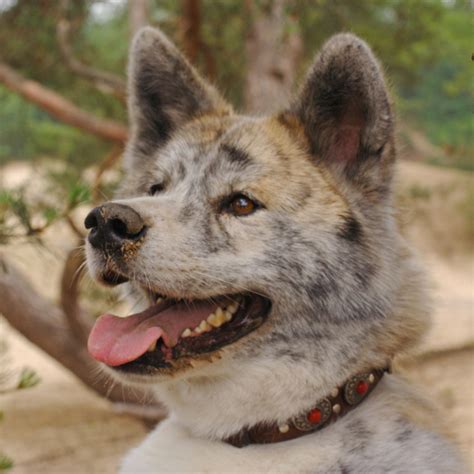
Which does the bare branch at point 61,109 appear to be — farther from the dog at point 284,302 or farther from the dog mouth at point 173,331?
the dog mouth at point 173,331

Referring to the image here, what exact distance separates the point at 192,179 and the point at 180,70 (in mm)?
664

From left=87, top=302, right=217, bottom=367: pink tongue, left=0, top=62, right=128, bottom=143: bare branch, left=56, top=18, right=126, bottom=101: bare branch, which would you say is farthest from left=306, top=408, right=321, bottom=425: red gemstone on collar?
left=56, top=18, right=126, bottom=101: bare branch

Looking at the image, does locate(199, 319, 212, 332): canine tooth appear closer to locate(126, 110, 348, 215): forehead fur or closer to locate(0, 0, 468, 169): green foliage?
locate(126, 110, 348, 215): forehead fur

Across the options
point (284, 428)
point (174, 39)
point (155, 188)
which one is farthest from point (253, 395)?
point (174, 39)

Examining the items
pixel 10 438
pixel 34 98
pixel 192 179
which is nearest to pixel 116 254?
pixel 192 179

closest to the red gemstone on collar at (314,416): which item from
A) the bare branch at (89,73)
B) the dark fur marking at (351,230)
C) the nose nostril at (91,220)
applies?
the dark fur marking at (351,230)

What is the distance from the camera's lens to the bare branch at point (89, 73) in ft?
18.2

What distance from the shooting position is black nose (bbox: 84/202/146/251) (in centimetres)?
205

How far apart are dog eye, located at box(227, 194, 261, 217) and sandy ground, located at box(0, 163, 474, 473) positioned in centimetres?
77

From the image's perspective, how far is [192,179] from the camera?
2.47m

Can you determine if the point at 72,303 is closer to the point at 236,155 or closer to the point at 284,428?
the point at 236,155

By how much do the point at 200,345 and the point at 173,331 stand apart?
3.9 inches

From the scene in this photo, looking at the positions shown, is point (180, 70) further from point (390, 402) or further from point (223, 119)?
point (390, 402)

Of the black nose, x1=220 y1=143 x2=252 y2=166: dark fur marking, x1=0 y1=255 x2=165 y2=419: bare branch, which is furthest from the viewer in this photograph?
x1=0 y1=255 x2=165 y2=419: bare branch
